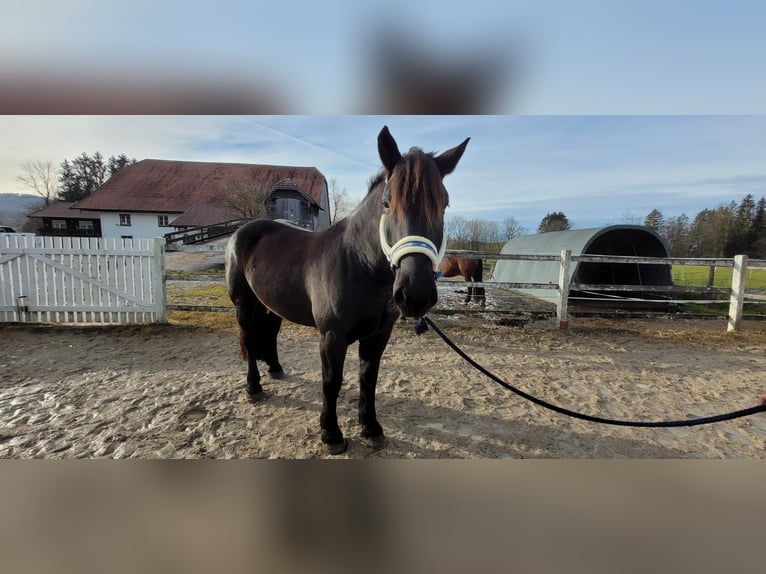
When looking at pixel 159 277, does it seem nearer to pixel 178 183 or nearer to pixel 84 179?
pixel 178 183

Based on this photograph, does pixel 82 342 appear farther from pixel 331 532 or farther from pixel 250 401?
pixel 331 532

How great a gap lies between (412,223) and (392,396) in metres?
2.19

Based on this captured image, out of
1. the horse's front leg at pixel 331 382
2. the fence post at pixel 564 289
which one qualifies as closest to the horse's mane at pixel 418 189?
the horse's front leg at pixel 331 382

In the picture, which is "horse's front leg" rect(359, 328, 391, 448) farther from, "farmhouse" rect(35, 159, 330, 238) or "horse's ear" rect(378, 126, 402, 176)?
"farmhouse" rect(35, 159, 330, 238)

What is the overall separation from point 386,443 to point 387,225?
1.68 meters

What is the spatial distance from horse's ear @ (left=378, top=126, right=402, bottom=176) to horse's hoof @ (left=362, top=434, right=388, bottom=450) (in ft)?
6.21

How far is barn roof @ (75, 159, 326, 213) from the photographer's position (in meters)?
28.0

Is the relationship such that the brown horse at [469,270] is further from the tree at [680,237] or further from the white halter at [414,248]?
the tree at [680,237]

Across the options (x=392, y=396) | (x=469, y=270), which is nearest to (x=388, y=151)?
(x=392, y=396)

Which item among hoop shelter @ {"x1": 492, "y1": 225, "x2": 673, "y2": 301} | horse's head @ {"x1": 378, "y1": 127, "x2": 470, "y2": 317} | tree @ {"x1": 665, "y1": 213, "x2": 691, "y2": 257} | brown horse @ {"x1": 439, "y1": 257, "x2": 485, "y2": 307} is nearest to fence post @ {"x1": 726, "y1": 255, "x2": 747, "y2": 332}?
hoop shelter @ {"x1": 492, "y1": 225, "x2": 673, "y2": 301}

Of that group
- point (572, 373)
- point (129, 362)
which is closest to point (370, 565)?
point (572, 373)

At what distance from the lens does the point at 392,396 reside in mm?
3184

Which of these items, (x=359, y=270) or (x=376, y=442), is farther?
(x=376, y=442)

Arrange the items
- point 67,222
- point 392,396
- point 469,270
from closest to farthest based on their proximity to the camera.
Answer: point 392,396 < point 469,270 < point 67,222
